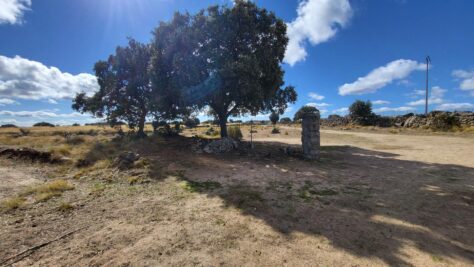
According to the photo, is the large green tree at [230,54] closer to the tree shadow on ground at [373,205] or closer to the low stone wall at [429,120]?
the tree shadow on ground at [373,205]

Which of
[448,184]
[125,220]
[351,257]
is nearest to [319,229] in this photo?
[351,257]

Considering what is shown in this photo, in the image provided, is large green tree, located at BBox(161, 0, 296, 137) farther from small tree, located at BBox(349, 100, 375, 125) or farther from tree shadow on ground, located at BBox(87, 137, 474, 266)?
small tree, located at BBox(349, 100, 375, 125)

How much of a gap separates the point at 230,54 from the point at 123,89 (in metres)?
14.0

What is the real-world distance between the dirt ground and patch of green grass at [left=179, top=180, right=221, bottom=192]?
0.04 meters

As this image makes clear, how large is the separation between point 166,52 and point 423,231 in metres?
17.8

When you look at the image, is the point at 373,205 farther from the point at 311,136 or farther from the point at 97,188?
the point at 97,188

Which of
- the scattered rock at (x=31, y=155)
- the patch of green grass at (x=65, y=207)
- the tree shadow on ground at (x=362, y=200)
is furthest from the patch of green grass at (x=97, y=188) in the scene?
the scattered rock at (x=31, y=155)

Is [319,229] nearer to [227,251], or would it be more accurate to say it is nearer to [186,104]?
[227,251]

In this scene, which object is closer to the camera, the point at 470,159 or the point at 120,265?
the point at 120,265

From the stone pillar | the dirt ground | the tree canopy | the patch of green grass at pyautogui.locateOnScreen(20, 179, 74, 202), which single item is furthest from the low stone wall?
the patch of green grass at pyautogui.locateOnScreen(20, 179, 74, 202)

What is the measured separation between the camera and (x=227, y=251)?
397 cm

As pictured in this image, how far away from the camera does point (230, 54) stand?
15844 millimetres

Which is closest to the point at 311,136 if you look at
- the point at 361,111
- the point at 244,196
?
the point at 244,196

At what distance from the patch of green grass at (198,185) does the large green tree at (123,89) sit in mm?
15600
